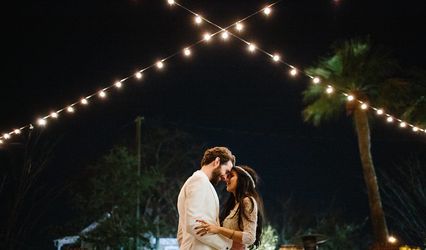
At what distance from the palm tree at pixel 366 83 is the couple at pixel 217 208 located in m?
11.4

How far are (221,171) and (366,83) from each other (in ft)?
40.4

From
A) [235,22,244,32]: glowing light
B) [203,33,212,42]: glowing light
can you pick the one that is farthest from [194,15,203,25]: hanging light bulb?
[235,22,244,32]: glowing light

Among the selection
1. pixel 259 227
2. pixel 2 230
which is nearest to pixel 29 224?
pixel 2 230

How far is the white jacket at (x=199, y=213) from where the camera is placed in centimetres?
302

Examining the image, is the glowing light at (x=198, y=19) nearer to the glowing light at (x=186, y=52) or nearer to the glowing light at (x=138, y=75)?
the glowing light at (x=186, y=52)

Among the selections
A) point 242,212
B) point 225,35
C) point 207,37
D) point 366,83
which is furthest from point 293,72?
point 366,83

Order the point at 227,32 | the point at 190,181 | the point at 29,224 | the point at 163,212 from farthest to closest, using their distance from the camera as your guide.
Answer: the point at 163,212 < the point at 29,224 < the point at 227,32 < the point at 190,181

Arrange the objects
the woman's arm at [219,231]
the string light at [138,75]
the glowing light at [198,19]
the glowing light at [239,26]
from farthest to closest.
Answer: the string light at [138,75] → the glowing light at [239,26] → the glowing light at [198,19] → the woman's arm at [219,231]

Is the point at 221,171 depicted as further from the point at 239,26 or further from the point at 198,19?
the point at 239,26

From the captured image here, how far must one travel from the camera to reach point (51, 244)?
23766 mm

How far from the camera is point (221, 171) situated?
3.31 metres

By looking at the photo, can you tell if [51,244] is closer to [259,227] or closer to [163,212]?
[163,212]

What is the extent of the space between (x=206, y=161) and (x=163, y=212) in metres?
20.0

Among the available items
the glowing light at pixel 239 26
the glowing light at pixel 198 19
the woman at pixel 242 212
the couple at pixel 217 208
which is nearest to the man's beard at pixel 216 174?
the couple at pixel 217 208
